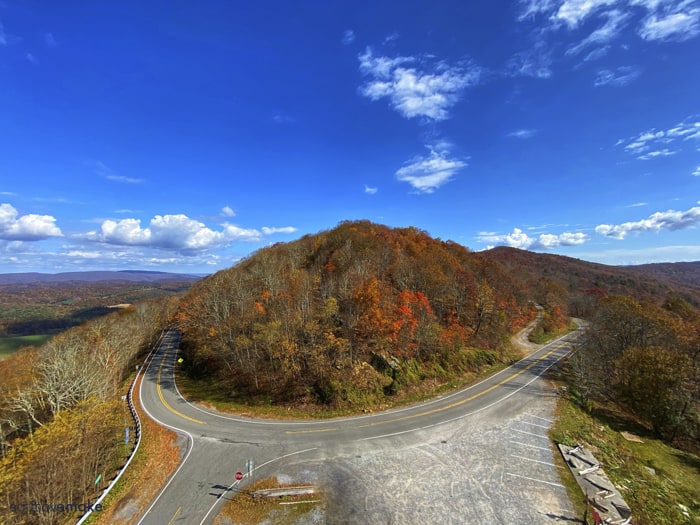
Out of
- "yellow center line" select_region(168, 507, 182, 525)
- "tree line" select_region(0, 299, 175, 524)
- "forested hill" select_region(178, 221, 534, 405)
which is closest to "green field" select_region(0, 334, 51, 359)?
"tree line" select_region(0, 299, 175, 524)

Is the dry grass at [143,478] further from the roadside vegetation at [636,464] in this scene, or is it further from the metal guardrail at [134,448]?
the roadside vegetation at [636,464]

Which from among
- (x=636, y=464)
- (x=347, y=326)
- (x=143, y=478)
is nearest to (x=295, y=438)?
(x=143, y=478)

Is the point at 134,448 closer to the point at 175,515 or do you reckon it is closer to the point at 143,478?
the point at 143,478

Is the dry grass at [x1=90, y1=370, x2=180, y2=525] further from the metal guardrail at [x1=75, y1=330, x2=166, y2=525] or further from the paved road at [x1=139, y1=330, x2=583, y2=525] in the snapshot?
the paved road at [x1=139, y1=330, x2=583, y2=525]

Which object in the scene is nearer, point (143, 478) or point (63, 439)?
point (63, 439)

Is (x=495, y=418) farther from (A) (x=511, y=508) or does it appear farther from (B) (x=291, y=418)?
(B) (x=291, y=418)
